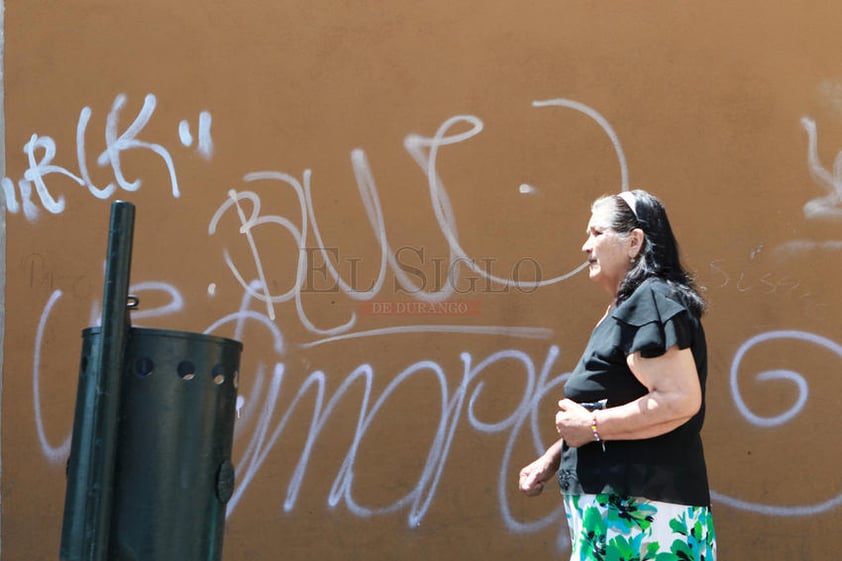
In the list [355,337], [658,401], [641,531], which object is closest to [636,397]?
[658,401]

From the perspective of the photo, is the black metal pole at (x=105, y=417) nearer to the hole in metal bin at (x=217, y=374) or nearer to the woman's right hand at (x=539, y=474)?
the hole in metal bin at (x=217, y=374)

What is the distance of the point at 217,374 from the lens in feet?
6.94

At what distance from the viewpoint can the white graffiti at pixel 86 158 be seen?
458 centimetres

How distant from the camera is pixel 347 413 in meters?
4.53

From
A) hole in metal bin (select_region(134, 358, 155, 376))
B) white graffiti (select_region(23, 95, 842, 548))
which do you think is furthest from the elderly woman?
white graffiti (select_region(23, 95, 842, 548))

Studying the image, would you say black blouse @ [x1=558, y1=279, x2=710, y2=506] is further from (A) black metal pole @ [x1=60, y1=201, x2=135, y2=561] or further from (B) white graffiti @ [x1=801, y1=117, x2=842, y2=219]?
(B) white graffiti @ [x1=801, y1=117, x2=842, y2=219]

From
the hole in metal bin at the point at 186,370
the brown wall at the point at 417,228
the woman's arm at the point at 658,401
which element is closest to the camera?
the hole in metal bin at the point at 186,370


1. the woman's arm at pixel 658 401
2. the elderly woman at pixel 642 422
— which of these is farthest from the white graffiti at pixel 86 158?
the woman's arm at pixel 658 401

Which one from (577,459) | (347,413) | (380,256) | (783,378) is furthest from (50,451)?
(783,378)

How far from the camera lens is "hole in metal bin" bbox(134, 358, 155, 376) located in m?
2.02

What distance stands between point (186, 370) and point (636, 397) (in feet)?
3.73

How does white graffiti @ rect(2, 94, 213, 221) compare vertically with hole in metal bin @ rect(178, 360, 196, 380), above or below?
above

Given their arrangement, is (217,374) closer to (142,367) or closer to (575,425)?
(142,367)

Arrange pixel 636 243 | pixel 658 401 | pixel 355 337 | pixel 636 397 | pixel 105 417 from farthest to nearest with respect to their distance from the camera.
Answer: pixel 355 337, pixel 636 243, pixel 636 397, pixel 658 401, pixel 105 417
